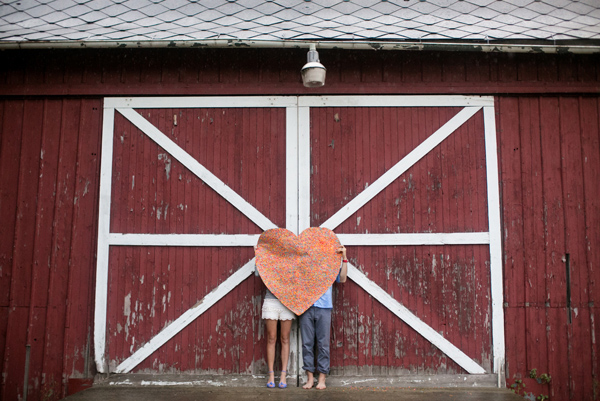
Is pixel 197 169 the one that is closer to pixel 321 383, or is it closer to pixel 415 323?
pixel 321 383

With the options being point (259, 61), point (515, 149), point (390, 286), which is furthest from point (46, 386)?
point (515, 149)

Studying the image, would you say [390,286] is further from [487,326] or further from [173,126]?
[173,126]

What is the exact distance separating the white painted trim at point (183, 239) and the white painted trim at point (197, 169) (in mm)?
210

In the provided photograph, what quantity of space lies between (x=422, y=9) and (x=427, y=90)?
876mm

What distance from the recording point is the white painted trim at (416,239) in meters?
4.59

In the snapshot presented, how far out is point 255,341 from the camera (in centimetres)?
457

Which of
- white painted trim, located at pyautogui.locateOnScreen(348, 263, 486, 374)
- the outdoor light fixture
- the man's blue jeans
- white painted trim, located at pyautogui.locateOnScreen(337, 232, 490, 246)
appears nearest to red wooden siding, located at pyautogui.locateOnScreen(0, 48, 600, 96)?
the outdoor light fixture

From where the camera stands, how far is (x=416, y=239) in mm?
4609

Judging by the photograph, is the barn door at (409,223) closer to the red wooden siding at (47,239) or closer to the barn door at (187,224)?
the barn door at (187,224)

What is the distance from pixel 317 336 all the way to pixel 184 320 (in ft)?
4.60

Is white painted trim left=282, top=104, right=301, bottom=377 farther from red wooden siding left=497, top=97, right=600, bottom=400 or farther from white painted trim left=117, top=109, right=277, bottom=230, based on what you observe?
red wooden siding left=497, top=97, right=600, bottom=400

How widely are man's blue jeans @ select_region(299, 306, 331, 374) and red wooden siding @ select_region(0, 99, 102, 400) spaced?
7.43 feet

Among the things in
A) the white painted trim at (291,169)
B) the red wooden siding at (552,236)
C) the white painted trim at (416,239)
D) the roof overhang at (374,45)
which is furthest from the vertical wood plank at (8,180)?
the red wooden siding at (552,236)

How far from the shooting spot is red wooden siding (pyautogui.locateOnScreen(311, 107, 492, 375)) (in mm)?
4535
